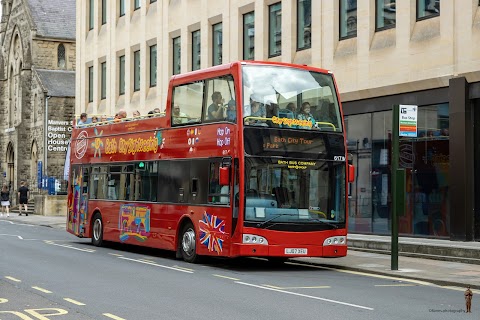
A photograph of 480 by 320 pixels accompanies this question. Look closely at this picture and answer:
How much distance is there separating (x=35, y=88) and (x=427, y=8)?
159 feet

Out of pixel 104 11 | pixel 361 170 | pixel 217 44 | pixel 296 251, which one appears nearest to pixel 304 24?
pixel 361 170

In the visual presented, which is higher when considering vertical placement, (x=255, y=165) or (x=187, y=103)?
(x=187, y=103)

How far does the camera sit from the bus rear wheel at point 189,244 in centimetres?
2027

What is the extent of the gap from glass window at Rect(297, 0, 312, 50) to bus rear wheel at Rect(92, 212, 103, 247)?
926cm

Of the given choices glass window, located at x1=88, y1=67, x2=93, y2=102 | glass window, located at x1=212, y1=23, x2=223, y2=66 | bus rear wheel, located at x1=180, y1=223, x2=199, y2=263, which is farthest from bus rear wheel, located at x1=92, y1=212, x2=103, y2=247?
glass window, located at x1=88, y1=67, x2=93, y2=102

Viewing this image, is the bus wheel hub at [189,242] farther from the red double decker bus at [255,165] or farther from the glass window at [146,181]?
the glass window at [146,181]

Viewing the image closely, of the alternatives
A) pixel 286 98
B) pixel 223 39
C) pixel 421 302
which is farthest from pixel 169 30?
pixel 421 302

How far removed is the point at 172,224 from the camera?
21172mm

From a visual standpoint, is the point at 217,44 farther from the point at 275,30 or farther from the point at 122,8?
the point at 122,8

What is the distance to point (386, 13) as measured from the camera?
88.7ft

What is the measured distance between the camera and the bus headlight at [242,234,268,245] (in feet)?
59.7

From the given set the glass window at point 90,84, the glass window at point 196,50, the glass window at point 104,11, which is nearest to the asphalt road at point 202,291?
the glass window at point 196,50

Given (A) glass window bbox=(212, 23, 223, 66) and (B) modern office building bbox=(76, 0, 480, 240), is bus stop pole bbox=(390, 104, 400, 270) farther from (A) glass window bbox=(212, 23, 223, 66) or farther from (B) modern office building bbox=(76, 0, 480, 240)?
(A) glass window bbox=(212, 23, 223, 66)

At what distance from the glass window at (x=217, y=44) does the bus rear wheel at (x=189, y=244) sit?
15.6 meters
